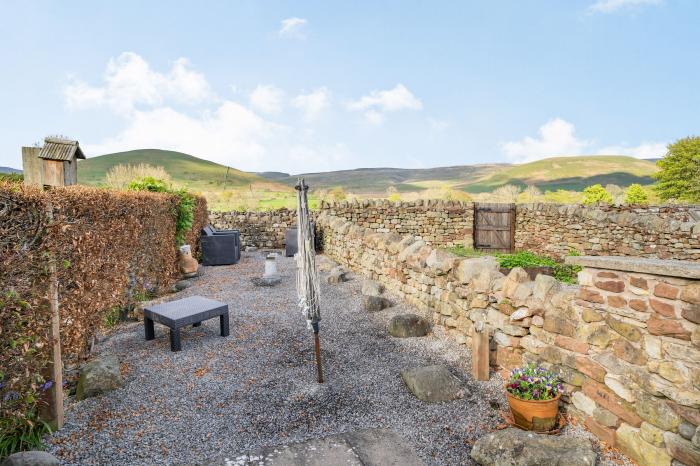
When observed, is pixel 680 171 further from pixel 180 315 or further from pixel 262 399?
pixel 180 315

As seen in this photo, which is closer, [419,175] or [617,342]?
[617,342]

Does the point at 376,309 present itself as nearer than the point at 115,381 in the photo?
No

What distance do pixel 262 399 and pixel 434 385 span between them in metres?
1.80

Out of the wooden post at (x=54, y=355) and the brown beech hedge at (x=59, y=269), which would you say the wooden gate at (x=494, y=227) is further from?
the wooden post at (x=54, y=355)

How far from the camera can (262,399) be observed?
396cm

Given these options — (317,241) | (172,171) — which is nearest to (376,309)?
(317,241)

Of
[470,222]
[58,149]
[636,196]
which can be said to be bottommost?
[470,222]

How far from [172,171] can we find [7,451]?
76.7 metres

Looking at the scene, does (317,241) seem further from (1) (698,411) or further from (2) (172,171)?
(2) (172,171)

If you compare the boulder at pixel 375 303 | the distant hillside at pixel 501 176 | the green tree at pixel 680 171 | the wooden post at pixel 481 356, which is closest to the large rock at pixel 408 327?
the boulder at pixel 375 303

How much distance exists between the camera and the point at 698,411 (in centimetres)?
259

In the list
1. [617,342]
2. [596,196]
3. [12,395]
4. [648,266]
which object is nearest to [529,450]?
[617,342]

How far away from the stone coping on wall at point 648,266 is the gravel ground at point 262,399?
1502 mm

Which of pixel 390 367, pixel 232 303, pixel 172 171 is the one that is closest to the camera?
pixel 390 367
